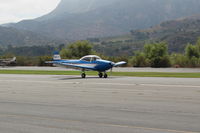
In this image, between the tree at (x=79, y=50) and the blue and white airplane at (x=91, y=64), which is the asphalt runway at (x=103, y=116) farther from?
the tree at (x=79, y=50)

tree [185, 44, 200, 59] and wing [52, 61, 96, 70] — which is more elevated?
tree [185, 44, 200, 59]

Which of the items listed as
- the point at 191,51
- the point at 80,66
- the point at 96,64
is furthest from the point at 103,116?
the point at 191,51

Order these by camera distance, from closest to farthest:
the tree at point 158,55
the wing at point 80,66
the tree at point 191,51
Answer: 1. the wing at point 80,66
2. the tree at point 158,55
3. the tree at point 191,51

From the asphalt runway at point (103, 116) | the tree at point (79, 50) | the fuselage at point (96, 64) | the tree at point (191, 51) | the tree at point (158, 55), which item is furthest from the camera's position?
the tree at point (79, 50)

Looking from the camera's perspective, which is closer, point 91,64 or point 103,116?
point 103,116

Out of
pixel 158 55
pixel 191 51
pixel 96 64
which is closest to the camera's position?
pixel 96 64

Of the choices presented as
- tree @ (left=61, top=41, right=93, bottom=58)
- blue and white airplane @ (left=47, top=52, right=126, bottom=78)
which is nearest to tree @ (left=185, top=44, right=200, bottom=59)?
tree @ (left=61, top=41, right=93, bottom=58)

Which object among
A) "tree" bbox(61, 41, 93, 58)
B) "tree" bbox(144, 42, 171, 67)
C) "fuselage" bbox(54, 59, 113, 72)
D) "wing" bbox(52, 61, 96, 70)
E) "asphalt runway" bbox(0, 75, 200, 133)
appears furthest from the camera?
"tree" bbox(61, 41, 93, 58)

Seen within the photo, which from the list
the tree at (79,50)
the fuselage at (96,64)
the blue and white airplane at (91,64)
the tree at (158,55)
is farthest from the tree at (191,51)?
the fuselage at (96,64)

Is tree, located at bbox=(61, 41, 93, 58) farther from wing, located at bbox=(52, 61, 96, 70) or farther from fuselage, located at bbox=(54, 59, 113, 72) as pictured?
fuselage, located at bbox=(54, 59, 113, 72)

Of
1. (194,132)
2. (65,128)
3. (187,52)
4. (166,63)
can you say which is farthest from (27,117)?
(187,52)

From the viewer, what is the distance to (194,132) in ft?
27.9

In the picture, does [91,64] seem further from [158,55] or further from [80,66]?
[158,55]

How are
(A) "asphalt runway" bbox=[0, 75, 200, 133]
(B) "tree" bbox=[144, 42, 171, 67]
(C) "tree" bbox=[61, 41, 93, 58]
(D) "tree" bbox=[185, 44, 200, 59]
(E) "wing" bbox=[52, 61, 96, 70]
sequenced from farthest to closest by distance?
(C) "tree" bbox=[61, 41, 93, 58]
(D) "tree" bbox=[185, 44, 200, 59]
(B) "tree" bbox=[144, 42, 171, 67]
(E) "wing" bbox=[52, 61, 96, 70]
(A) "asphalt runway" bbox=[0, 75, 200, 133]
